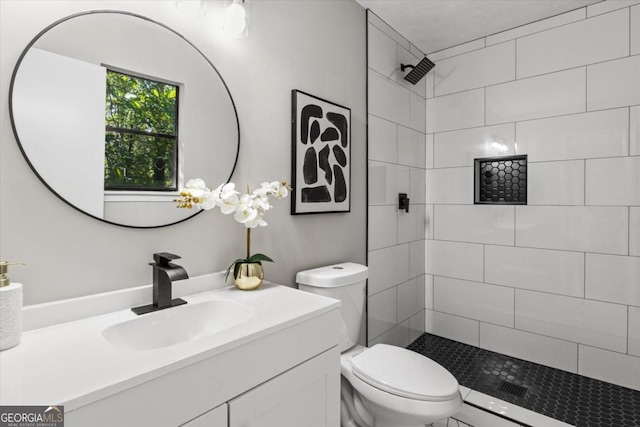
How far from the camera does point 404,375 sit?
55.7 inches

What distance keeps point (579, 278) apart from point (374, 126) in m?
1.63

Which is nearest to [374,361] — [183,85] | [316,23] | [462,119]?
[183,85]

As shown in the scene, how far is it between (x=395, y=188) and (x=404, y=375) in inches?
51.9

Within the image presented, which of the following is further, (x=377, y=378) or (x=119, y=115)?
(x=377, y=378)

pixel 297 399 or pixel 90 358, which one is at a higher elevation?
pixel 90 358

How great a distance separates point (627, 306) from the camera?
6.52 ft

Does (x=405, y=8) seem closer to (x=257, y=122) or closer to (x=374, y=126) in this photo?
(x=374, y=126)

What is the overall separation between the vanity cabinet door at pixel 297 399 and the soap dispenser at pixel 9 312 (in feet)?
1.74

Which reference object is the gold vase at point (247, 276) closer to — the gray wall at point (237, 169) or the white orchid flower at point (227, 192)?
the gray wall at point (237, 169)

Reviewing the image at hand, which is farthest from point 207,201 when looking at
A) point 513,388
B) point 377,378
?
point 513,388

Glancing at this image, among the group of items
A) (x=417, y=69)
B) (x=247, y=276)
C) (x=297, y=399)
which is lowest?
(x=297, y=399)

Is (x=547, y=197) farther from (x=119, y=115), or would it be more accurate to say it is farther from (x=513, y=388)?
(x=119, y=115)

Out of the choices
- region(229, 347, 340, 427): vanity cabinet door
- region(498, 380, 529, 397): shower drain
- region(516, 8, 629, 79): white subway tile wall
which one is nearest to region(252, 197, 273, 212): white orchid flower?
region(229, 347, 340, 427): vanity cabinet door

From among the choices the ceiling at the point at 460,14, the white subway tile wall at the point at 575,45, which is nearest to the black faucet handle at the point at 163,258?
the ceiling at the point at 460,14
